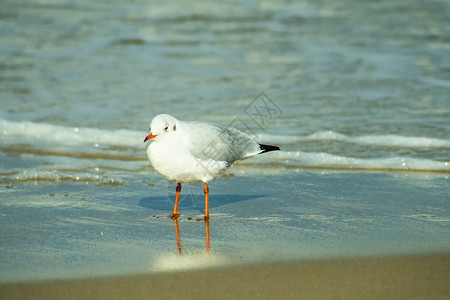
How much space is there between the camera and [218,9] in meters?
17.6

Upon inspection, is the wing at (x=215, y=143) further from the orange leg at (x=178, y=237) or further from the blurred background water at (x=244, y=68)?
the blurred background water at (x=244, y=68)

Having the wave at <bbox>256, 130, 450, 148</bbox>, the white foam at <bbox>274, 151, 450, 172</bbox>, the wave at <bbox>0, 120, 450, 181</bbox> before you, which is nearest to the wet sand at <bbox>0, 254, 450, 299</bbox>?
the wave at <bbox>0, 120, 450, 181</bbox>

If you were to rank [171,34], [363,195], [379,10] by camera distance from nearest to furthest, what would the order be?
1. [363,195]
2. [171,34]
3. [379,10]

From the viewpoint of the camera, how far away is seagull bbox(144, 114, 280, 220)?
15.4ft

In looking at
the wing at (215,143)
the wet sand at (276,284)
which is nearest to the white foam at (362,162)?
the wing at (215,143)

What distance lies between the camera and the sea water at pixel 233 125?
4352 mm

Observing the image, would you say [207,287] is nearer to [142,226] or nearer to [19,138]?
[142,226]

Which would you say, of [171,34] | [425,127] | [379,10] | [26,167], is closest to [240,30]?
[171,34]

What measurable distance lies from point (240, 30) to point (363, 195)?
10210 millimetres

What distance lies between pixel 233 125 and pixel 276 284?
4.64 m

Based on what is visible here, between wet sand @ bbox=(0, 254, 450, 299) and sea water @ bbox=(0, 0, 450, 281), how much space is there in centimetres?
20

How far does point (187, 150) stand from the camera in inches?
189

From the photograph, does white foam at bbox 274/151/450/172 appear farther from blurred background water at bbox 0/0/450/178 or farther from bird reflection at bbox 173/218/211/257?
bird reflection at bbox 173/218/211/257

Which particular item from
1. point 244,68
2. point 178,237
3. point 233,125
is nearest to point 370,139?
point 233,125
